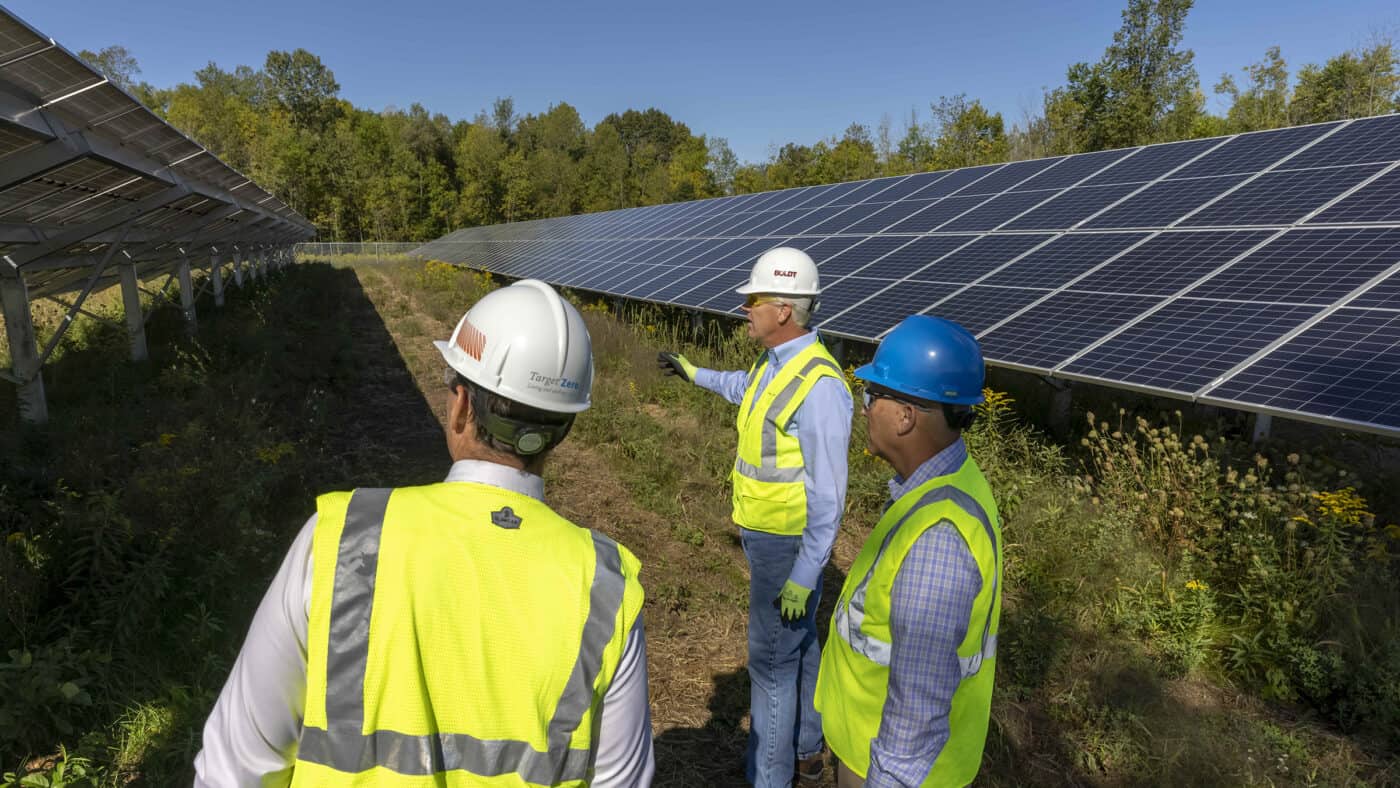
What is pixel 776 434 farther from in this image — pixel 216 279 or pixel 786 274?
pixel 216 279

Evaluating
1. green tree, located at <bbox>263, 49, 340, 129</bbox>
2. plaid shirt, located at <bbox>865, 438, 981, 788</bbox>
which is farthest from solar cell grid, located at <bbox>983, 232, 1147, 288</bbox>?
green tree, located at <bbox>263, 49, 340, 129</bbox>

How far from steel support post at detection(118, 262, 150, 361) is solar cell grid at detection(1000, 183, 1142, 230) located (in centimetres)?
1187

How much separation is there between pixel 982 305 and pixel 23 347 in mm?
9476

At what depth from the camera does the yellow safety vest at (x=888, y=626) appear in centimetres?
176

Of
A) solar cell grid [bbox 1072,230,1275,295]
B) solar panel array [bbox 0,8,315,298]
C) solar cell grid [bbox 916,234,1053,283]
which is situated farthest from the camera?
solar cell grid [bbox 916,234,1053,283]

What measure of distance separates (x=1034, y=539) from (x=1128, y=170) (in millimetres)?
7359

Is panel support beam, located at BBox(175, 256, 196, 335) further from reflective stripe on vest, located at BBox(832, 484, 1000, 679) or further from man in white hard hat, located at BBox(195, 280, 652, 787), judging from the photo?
reflective stripe on vest, located at BBox(832, 484, 1000, 679)

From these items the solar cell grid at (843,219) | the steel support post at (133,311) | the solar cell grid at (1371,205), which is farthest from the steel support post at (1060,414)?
the steel support post at (133,311)

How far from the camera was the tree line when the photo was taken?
32.3 m

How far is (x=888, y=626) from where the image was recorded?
1.81 meters

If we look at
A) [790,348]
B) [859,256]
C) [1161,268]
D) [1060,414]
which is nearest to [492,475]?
[790,348]

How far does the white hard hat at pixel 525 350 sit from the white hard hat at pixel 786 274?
1790 millimetres

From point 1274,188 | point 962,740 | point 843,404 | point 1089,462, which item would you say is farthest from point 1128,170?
point 962,740

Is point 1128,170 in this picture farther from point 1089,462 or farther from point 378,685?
point 378,685
